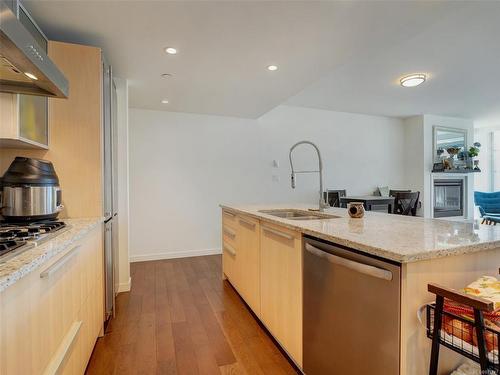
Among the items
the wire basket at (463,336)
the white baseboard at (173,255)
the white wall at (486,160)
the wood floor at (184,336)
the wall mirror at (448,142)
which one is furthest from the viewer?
the white wall at (486,160)

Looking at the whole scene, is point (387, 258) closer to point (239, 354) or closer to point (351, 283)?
point (351, 283)

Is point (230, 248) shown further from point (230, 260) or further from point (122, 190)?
point (122, 190)

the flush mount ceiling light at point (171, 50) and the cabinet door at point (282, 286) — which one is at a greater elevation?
the flush mount ceiling light at point (171, 50)

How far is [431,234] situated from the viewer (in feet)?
4.21

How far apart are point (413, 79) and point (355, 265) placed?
336 centimetres

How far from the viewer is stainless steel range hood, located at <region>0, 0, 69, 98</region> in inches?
35.1

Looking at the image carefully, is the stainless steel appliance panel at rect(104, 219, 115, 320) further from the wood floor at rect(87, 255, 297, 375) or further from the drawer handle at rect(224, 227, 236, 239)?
the drawer handle at rect(224, 227, 236, 239)

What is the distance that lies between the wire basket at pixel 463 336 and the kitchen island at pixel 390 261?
0.05 meters

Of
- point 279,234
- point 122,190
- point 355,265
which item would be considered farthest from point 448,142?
point 122,190

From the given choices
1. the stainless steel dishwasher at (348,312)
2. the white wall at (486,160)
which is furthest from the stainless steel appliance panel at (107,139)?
the white wall at (486,160)

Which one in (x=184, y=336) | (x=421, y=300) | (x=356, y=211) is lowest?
(x=184, y=336)

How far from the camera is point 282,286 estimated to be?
5.67 ft

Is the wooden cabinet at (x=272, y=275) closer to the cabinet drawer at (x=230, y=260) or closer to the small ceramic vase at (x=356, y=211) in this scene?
the cabinet drawer at (x=230, y=260)

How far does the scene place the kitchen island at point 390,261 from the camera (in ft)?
3.24
